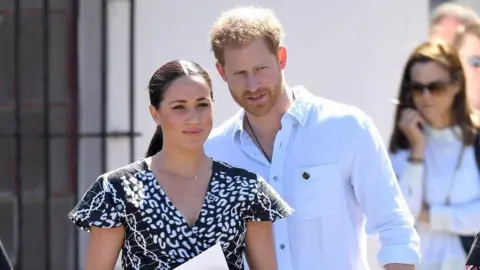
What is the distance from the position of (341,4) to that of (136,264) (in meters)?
3.24

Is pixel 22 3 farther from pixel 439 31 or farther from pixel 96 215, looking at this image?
pixel 96 215

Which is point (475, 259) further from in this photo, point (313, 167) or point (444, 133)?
point (444, 133)

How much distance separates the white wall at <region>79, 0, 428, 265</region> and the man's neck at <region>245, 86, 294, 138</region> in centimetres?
212

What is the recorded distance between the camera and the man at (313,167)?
3350mm

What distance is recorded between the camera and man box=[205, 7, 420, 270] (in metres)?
3.35

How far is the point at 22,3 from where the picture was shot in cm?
576

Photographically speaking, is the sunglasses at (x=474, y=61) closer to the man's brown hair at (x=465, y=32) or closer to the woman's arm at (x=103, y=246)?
the man's brown hair at (x=465, y=32)

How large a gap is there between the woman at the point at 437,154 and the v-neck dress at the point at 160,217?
166cm

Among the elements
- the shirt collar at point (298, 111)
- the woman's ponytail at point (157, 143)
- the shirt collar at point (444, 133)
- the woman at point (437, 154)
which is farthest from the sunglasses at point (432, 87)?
the woman's ponytail at point (157, 143)

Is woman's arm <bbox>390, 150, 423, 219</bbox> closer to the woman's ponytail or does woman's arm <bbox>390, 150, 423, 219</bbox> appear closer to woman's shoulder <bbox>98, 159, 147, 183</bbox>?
the woman's ponytail

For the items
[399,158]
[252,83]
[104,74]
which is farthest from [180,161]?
[104,74]

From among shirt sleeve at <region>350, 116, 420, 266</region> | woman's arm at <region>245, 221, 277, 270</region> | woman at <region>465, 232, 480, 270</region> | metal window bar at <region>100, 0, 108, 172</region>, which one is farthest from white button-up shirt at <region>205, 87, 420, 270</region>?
metal window bar at <region>100, 0, 108, 172</region>

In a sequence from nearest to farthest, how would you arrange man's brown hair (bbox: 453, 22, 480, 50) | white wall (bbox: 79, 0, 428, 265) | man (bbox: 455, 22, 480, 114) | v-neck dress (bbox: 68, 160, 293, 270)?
1. v-neck dress (bbox: 68, 160, 293, 270)
2. man (bbox: 455, 22, 480, 114)
3. man's brown hair (bbox: 453, 22, 480, 50)
4. white wall (bbox: 79, 0, 428, 265)

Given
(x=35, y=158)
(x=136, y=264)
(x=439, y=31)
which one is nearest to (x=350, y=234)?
(x=136, y=264)
